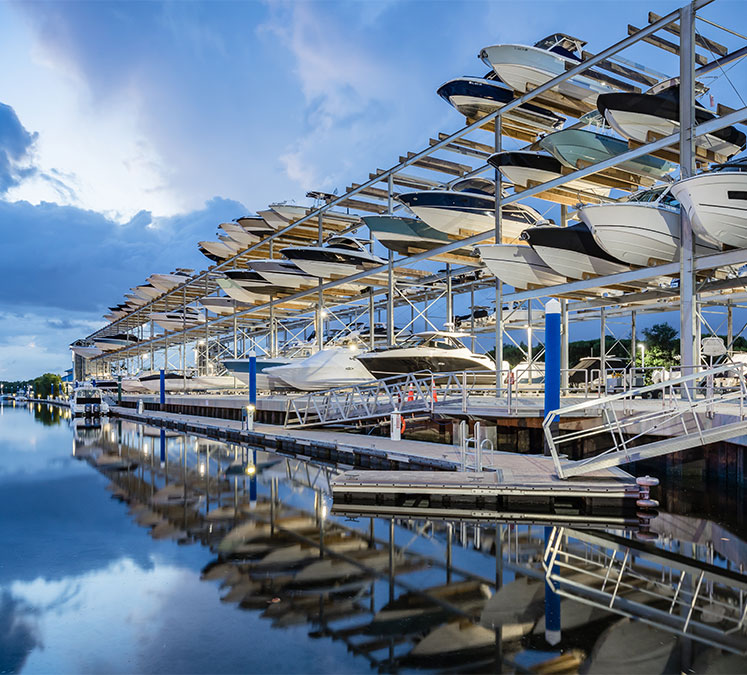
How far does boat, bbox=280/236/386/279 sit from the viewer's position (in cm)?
2698

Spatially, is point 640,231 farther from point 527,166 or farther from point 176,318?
point 176,318

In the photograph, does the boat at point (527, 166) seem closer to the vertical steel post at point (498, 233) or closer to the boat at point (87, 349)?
the vertical steel post at point (498, 233)

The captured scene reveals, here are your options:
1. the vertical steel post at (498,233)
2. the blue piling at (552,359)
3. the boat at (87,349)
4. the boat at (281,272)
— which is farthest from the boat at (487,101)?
the boat at (87,349)

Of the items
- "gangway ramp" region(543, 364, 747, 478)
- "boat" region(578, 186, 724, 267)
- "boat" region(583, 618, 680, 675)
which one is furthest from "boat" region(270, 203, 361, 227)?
"boat" region(583, 618, 680, 675)

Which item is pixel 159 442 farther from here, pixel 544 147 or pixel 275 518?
pixel 544 147

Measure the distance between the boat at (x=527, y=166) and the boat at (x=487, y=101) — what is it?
2.34 meters

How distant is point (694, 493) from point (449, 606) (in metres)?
7.10

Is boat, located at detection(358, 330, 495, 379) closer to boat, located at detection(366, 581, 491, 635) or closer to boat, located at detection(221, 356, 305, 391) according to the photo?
boat, located at detection(221, 356, 305, 391)

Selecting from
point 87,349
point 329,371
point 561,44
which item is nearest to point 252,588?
point 329,371

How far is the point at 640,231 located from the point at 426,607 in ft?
34.5

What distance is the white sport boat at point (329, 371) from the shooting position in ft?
72.4

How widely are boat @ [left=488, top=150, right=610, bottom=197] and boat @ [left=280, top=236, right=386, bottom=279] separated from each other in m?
9.35

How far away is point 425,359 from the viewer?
19.4 meters

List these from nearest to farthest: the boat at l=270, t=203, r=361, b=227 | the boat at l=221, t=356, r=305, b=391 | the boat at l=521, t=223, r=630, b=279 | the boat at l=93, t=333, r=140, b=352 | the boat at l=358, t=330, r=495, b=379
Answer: the boat at l=521, t=223, r=630, b=279 < the boat at l=358, t=330, r=495, b=379 < the boat at l=221, t=356, r=305, b=391 < the boat at l=270, t=203, r=361, b=227 < the boat at l=93, t=333, r=140, b=352
